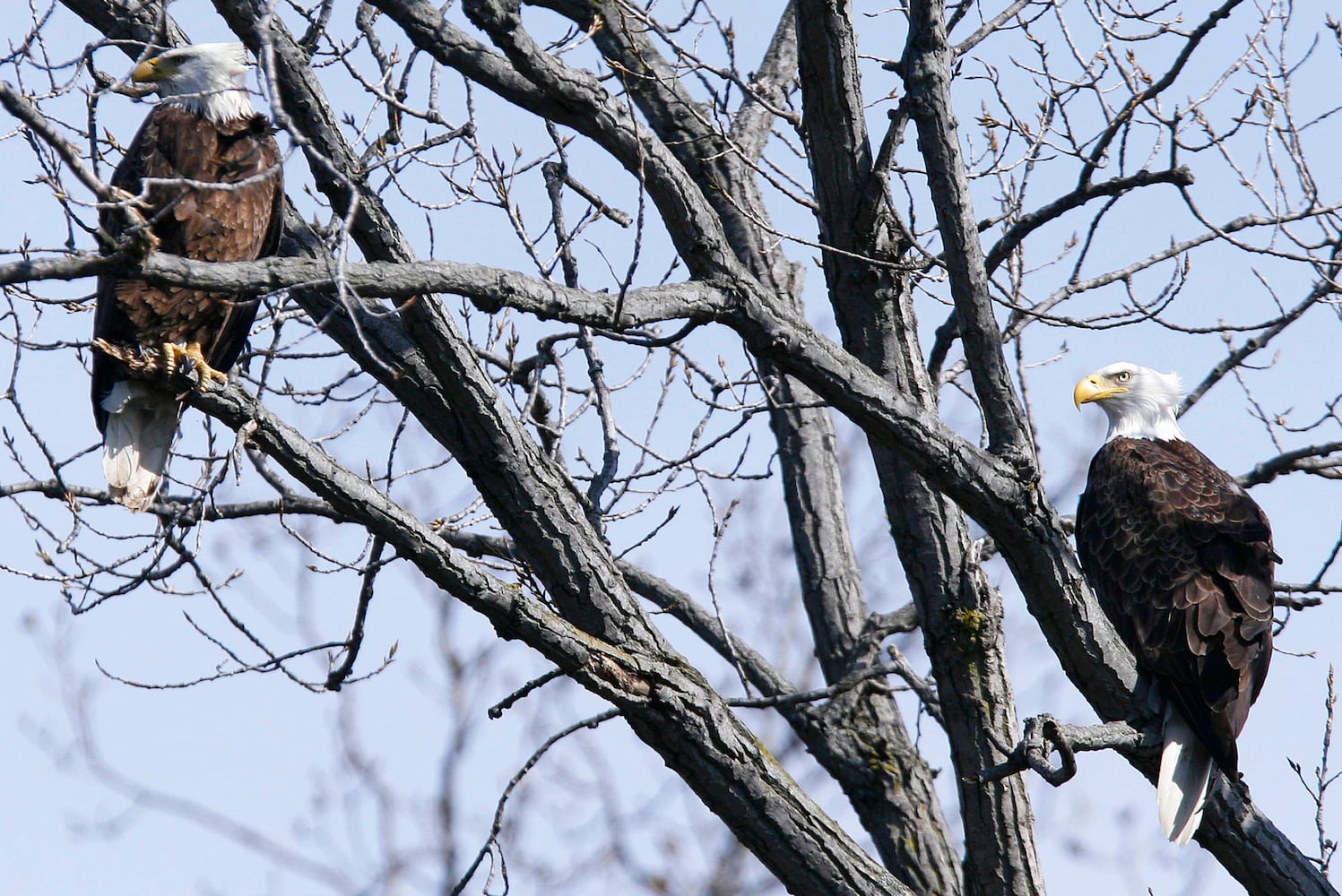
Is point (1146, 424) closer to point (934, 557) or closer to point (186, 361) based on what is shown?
point (934, 557)

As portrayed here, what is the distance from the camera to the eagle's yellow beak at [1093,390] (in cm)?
594

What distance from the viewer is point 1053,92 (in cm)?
455

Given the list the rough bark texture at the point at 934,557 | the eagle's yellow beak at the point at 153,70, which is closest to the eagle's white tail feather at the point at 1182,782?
the rough bark texture at the point at 934,557

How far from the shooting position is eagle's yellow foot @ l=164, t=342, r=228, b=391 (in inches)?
144

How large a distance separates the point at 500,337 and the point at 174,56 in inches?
57.9

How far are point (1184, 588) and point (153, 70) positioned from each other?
397 centimetres

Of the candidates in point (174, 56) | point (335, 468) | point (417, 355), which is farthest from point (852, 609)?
point (174, 56)

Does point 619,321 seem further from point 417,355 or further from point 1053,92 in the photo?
point 1053,92

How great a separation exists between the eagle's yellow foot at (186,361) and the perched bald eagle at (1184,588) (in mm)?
2899

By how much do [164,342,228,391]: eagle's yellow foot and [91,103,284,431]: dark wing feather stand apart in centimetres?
12

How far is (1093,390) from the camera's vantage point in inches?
236

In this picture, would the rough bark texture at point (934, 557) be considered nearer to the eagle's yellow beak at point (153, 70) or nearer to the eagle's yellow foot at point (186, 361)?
the eagle's yellow foot at point (186, 361)

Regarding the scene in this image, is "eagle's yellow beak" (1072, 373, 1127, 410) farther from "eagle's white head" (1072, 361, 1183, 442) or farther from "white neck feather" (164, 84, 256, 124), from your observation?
"white neck feather" (164, 84, 256, 124)

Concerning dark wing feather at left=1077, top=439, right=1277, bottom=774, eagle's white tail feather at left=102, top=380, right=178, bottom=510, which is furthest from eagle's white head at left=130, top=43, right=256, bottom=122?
dark wing feather at left=1077, top=439, right=1277, bottom=774
